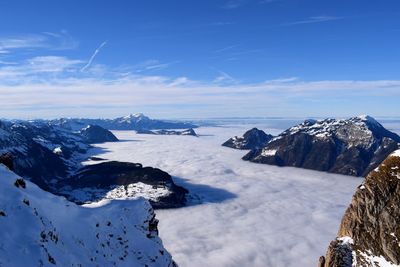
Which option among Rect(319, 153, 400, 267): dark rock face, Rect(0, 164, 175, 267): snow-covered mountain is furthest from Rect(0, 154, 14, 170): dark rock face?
Rect(319, 153, 400, 267): dark rock face

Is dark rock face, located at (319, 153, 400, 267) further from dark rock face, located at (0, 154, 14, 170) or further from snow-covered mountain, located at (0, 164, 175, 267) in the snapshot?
dark rock face, located at (0, 154, 14, 170)

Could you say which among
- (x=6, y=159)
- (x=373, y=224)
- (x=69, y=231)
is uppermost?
(x=6, y=159)

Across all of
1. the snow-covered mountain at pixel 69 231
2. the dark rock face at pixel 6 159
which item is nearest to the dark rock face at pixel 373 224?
the snow-covered mountain at pixel 69 231

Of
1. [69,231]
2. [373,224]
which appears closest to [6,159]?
[69,231]

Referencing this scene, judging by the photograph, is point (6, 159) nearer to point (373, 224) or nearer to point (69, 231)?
point (69, 231)

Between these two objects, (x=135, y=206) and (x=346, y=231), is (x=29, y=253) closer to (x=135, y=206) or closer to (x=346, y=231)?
(x=135, y=206)

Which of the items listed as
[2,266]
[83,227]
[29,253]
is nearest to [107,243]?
[83,227]
